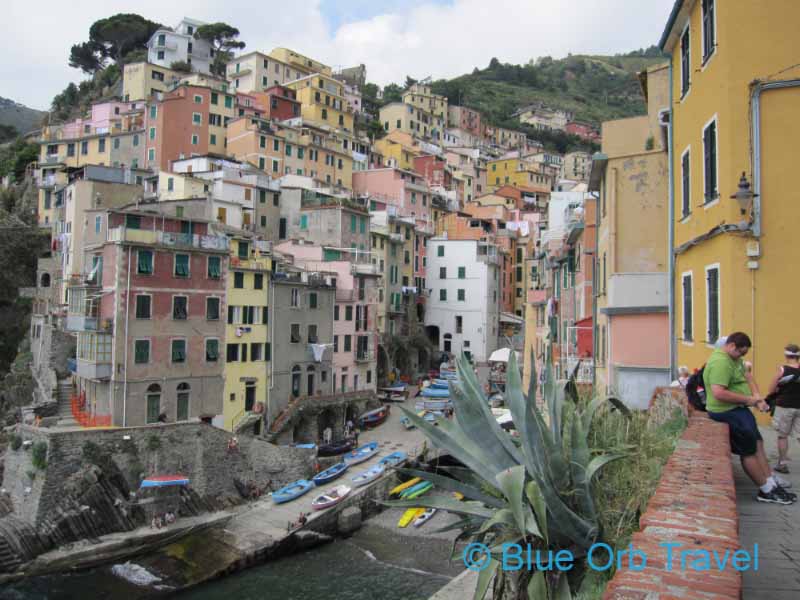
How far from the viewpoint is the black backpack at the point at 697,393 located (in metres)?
8.95

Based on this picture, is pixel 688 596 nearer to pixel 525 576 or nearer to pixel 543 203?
pixel 525 576

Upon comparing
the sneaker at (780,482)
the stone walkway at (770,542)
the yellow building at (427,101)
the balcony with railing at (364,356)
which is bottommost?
the balcony with railing at (364,356)

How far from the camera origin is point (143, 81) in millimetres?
78438

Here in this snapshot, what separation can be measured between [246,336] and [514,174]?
2826 inches

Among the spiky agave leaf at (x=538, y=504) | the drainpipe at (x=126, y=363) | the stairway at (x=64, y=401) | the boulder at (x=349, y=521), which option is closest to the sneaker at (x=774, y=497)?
the spiky agave leaf at (x=538, y=504)

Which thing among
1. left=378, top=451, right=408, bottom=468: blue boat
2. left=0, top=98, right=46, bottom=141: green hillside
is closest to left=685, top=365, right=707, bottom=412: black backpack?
left=378, top=451, right=408, bottom=468: blue boat

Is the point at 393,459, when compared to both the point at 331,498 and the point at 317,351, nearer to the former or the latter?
the point at 331,498

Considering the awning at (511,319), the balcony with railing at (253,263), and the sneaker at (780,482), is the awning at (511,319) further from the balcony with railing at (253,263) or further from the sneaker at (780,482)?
the sneaker at (780,482)

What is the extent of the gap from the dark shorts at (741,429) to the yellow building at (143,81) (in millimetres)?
80815

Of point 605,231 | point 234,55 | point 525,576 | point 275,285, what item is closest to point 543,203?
point 234,55

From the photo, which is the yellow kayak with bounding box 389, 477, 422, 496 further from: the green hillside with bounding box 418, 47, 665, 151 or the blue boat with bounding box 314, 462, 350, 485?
the green hillside with bounding box 418, 47, 665, 151

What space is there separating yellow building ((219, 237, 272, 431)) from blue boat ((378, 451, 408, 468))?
7.71m

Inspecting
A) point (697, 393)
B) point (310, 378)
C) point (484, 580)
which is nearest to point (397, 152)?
point (310, 378)

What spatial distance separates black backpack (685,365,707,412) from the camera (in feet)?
29.4
